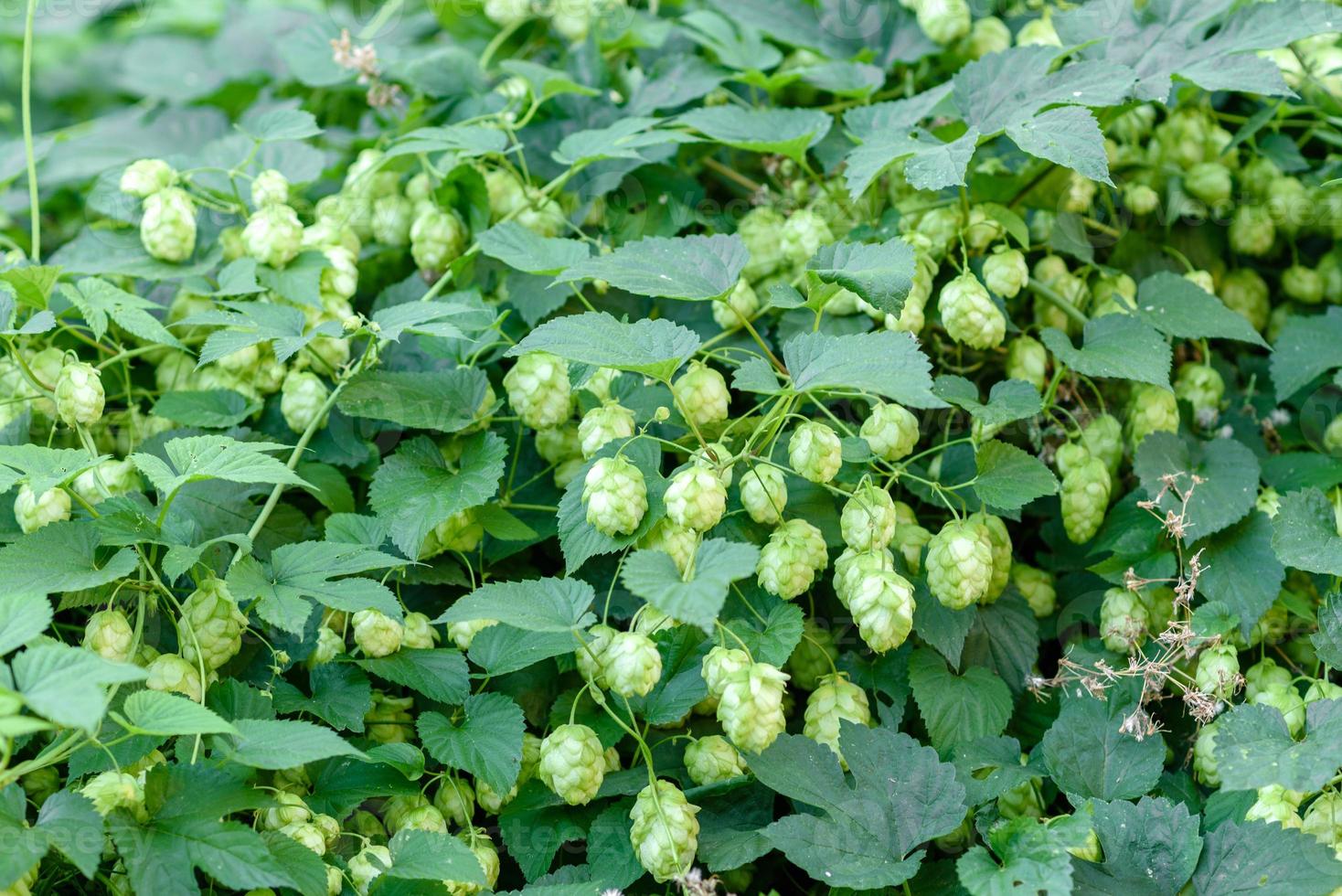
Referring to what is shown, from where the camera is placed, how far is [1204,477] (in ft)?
5.07

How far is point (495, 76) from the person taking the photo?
2.19 metres

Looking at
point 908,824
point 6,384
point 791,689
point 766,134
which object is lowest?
point 791,689

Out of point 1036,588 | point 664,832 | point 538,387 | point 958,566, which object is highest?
point 538,387

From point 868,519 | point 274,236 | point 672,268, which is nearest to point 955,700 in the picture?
point 868,519

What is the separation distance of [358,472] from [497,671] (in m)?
0.44

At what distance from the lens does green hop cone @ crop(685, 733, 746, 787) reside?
135 centimetres

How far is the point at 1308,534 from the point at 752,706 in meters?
0.73

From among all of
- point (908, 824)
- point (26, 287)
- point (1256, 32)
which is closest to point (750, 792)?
point (908, 824)

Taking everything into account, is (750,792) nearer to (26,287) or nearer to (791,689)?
(791,689)

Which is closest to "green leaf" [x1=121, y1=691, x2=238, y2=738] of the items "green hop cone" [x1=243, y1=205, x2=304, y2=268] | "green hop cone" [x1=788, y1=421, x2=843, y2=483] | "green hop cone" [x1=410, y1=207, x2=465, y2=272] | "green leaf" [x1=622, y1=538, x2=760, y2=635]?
"green leaf" [x1=622, y1=538, x2=760, y2=635]

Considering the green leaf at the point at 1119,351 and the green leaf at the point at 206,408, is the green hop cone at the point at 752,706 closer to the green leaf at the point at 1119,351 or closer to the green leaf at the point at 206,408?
the green leaf at the point at 1119,351

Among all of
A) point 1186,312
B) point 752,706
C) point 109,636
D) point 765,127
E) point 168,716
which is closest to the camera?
point 168,716

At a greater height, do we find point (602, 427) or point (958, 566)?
point (602, 427)

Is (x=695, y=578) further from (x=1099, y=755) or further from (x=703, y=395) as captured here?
(x=1099, y=755)
